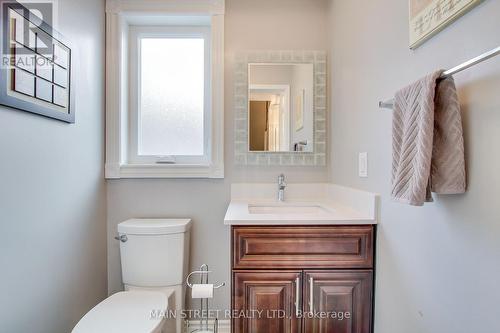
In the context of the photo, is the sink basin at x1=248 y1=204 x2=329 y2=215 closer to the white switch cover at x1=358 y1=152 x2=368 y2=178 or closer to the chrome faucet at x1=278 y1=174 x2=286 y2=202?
the chrome faucet at x1=278 y1=174 x2=286 y2=202

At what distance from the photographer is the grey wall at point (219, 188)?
1771 mm

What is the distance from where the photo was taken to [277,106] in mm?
1742

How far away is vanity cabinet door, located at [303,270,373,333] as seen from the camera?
1.19 m

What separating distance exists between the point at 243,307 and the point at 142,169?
1066 mm

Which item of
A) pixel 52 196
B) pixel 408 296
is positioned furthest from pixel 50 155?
pixel 408 296

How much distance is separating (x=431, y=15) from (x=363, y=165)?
25.6 inches

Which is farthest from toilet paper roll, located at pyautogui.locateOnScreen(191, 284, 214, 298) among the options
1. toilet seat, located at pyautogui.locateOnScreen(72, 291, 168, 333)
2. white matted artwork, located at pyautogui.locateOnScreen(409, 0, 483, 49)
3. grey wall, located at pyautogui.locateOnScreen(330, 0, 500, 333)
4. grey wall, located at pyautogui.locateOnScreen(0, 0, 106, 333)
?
white matted artwork, located at pyautogui.locateOnScreen(409, 0, 483, 49)

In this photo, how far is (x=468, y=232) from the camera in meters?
0.68

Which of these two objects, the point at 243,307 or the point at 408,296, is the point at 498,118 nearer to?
the point at 408,296

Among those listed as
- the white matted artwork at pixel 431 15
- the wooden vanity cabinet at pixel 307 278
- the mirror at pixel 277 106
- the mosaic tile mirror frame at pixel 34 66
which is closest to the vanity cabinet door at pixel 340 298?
the wooden vanity cabinet at pixel 307 278

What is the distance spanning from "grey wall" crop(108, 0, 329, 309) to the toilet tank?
21 centimetres

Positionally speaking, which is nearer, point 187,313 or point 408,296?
point 408,296

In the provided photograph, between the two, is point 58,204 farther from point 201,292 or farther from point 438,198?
point 438,198

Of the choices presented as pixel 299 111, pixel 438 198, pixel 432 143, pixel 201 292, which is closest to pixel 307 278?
pixel 201 292
